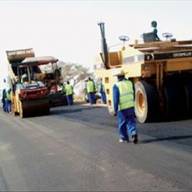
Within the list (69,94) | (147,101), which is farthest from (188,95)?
(69,94)

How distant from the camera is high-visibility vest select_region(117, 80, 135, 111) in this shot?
12133mm

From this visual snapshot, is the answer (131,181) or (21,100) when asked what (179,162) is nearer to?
(131,181)

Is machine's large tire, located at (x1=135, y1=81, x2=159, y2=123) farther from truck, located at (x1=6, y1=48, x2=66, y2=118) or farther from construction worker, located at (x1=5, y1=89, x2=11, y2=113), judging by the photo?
construction worker, located at (x1=5, y1=89, x2=11, y2=113)

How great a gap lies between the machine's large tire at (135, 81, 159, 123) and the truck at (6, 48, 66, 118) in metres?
8.97

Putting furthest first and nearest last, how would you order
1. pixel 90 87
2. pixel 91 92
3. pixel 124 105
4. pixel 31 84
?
pixel 90 87, pixel 91 92, pixel 31 84, pixel 124 105

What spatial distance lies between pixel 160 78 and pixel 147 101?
0.76m

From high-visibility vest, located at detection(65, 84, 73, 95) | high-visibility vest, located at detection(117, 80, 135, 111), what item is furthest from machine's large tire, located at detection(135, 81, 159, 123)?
high-visibility vest, located at detection(65, 84, 73, 95)

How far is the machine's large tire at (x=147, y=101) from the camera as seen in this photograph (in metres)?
15.9

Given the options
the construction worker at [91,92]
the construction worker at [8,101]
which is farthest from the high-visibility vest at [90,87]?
the construction worker at [8,101]

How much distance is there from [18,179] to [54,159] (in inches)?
73.6

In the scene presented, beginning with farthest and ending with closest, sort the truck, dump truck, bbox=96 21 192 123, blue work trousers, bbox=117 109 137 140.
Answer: the truck → dump truck, bbox=96 21 192 123 → blue work trousers, bbox=117 109 137 140

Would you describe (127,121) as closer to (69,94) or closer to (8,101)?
(8,101)

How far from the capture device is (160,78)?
16.1 m

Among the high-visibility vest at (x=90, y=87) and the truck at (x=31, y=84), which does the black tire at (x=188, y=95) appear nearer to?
the truck at (x=31, y=84)
